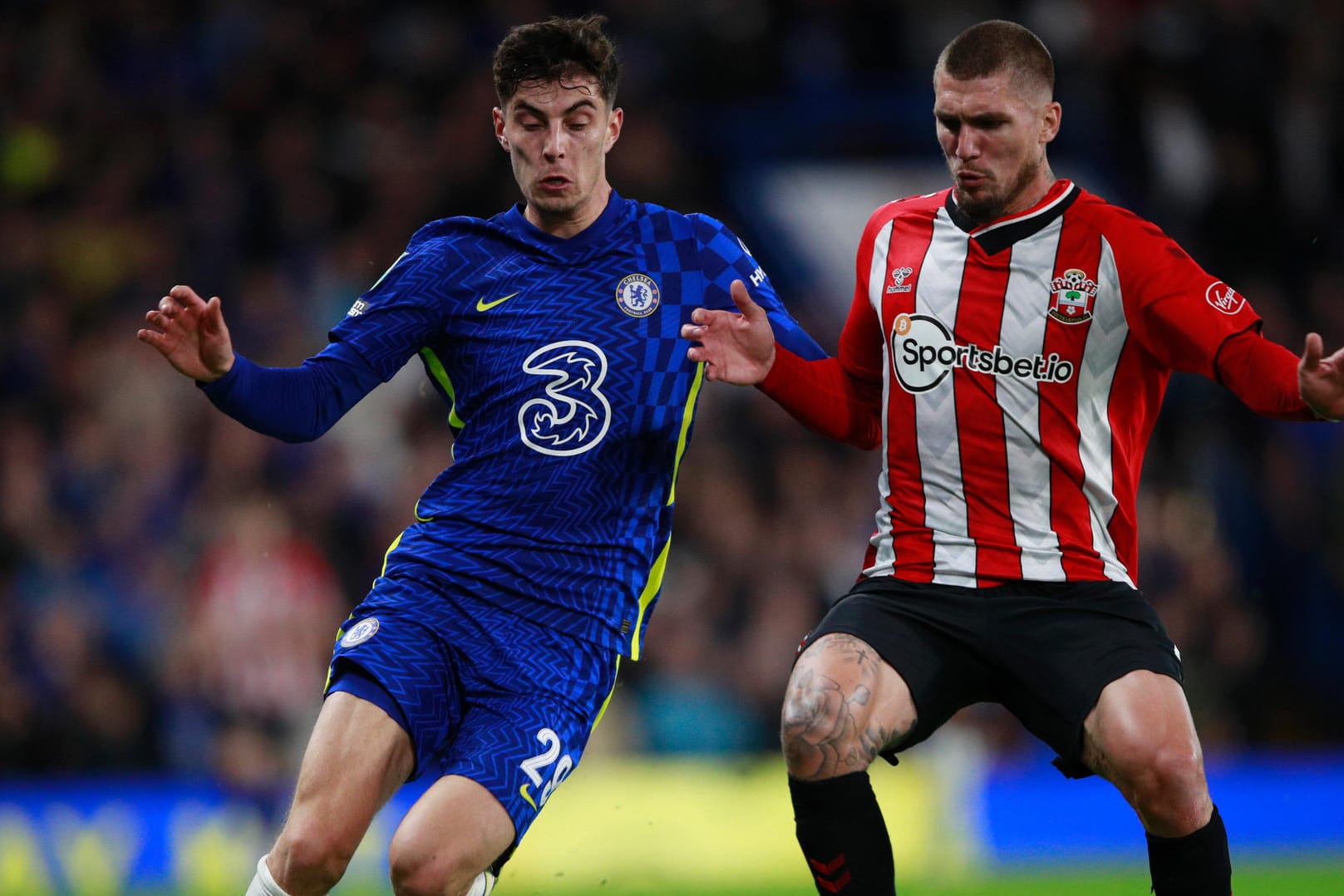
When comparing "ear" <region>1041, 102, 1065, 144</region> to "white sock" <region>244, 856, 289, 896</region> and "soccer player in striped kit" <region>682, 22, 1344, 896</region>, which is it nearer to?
"soccer player in striped kit" <region>682, 22, 1344, 896</region>

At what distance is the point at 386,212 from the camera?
12.1 m

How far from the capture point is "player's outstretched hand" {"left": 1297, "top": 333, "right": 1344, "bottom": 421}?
439 centimetres

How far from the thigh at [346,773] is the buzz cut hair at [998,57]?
2.38 m

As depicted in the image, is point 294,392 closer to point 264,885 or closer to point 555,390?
point 555,390

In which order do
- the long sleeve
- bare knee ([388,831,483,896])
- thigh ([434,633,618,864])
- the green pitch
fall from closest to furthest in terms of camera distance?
bare knee ([388,831,483,896])
thigh ([434,633,618,864])
the long sleeve
the green pitch

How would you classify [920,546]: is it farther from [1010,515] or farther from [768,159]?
[768,159]

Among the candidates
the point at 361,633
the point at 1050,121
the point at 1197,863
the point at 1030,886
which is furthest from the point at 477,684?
the point at 1030,886

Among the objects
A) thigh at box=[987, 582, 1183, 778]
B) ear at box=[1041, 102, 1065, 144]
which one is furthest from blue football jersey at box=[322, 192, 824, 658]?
thigh at box=[987, 582, 1183, 778]

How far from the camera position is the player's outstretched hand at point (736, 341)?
5035 mm

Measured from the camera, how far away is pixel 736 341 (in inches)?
201

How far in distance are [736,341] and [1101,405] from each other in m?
1.05

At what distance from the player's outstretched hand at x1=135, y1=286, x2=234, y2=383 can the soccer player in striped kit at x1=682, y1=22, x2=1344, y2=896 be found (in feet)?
4.39

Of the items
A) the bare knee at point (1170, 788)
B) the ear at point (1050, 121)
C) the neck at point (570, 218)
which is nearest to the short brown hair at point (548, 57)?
the neck at point (570, 218)

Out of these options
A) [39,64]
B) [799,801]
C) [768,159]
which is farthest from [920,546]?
[39,64]
